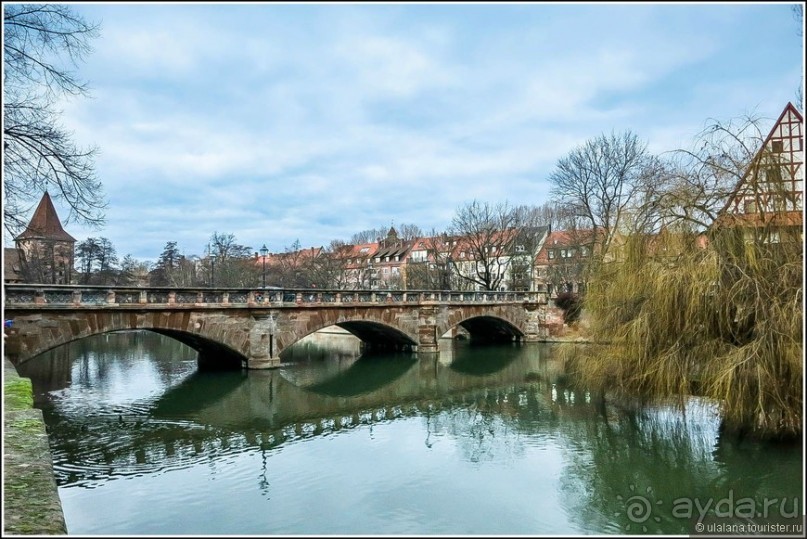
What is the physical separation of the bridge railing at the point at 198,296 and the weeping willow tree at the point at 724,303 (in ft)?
46.6

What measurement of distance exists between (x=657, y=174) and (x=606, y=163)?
22.1m

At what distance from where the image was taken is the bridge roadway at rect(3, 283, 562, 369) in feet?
56.6

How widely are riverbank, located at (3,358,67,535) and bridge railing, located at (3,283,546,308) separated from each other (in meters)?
9.04

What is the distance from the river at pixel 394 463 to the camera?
8.48 m

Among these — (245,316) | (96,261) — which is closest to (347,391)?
(245,316)

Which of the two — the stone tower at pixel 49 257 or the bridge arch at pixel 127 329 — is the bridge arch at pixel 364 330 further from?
the stone tower at pixel 49 257

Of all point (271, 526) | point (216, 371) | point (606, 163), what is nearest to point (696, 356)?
point (271, 526)

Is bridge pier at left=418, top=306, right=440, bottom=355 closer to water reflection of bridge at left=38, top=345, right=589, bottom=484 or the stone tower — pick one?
water reflection of bridge at left=38, top=345, right=589, bottom=484

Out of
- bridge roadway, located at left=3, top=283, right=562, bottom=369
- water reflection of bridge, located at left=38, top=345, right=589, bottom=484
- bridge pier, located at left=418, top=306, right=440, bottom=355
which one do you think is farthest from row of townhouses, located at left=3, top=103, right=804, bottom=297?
bridge pier, located at left=418, top=306, right=440, bottom=355

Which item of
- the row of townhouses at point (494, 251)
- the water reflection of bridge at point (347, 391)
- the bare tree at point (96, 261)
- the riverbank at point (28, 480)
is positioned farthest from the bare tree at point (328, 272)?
the riverbank at point (28, 480)

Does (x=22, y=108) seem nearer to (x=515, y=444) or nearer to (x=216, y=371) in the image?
(x=515, y=444)

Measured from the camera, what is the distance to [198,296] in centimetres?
2133

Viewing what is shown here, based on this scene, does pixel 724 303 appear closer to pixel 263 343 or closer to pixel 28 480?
pixel 28 480

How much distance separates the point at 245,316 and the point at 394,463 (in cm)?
1274
